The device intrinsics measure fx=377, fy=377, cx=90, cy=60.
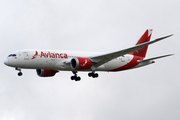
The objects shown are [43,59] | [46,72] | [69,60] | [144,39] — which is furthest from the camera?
[144,39]

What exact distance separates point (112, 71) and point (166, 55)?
8966mm

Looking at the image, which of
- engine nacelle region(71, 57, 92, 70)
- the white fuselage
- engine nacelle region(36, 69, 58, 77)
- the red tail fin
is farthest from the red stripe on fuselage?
engine nacelle region(36, 69, 58, 77)

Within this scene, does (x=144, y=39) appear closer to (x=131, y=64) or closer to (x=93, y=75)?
(x=131, y=64)

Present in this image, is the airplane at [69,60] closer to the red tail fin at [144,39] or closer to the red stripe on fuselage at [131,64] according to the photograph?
the red stripe on fuselage at [131,64]

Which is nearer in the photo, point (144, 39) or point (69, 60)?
point (69, 60)

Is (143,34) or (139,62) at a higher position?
(143,34)

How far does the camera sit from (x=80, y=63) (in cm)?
5247

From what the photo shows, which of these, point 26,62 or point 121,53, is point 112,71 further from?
point 26,62

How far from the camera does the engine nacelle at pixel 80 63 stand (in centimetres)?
5238

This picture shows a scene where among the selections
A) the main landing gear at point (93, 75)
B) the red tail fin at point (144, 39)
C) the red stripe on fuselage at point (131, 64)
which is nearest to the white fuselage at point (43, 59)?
the main landing gear at point (93, 75)

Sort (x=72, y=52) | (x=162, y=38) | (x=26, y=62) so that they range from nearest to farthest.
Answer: (x=162, y=38) < (x=26, y=62) < (x=72, y=52)

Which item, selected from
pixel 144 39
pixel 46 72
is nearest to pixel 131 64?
pixel 144 39

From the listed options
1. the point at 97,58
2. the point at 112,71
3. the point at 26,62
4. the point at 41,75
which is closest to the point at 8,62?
the point at 26,62

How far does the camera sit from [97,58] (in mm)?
54469
